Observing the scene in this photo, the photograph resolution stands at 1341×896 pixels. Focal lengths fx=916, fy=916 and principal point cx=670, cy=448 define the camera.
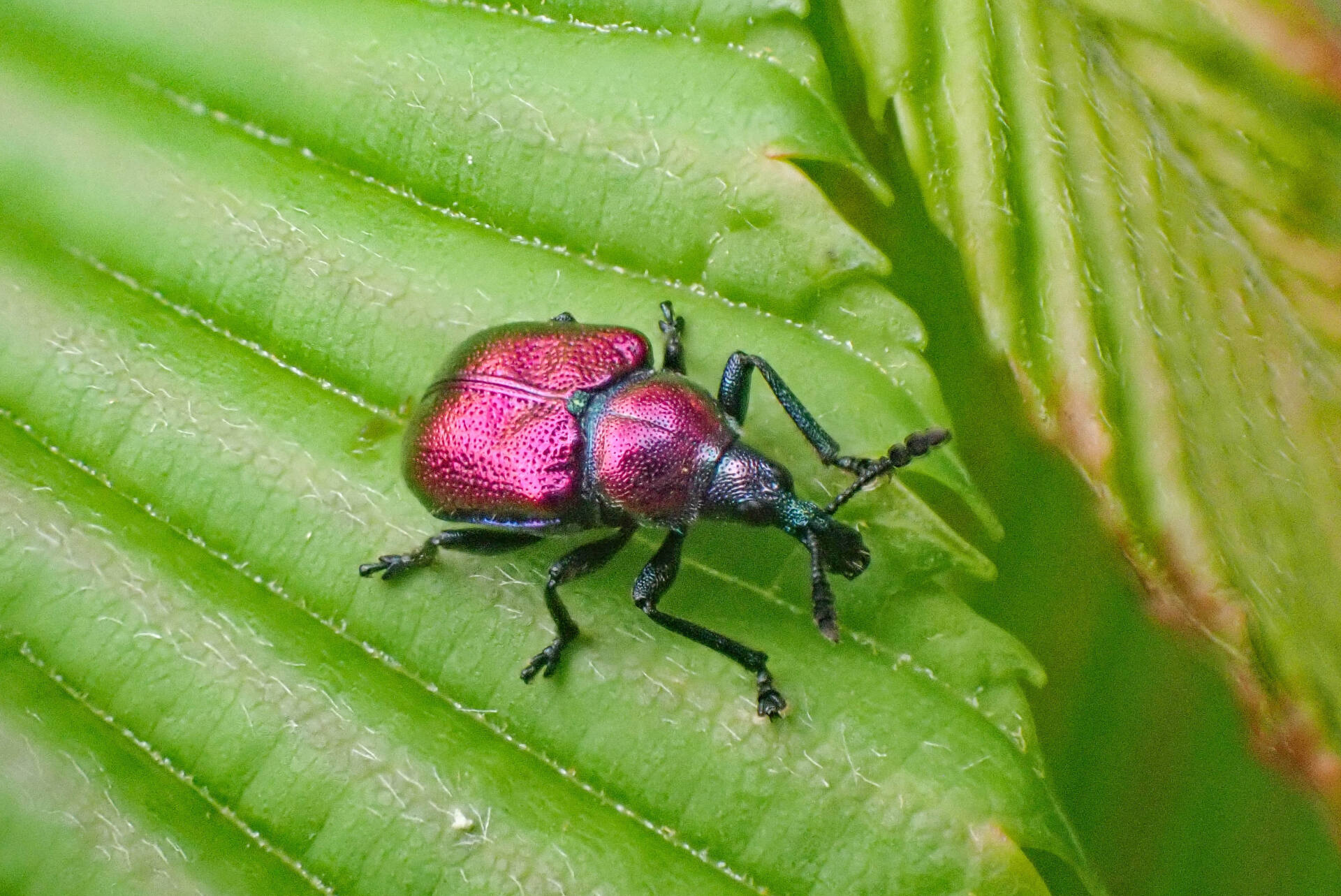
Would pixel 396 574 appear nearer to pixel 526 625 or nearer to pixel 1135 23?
pixel 526 625

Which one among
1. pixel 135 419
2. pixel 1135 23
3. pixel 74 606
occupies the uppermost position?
pixel 1135 23

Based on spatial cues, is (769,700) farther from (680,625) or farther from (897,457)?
(897,457)

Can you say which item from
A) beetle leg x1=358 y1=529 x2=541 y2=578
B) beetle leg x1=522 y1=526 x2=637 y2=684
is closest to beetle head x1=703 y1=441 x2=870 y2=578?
beetle leg x1=522 y1=526 x2=637 y2=684

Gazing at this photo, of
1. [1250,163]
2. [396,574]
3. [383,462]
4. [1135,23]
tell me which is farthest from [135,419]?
[1250,163]

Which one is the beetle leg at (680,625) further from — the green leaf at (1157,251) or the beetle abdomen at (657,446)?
the green leaf at (1157,251)

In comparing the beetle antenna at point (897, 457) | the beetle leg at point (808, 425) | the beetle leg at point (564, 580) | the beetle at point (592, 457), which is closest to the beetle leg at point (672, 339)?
the beetle at point (592, 457)

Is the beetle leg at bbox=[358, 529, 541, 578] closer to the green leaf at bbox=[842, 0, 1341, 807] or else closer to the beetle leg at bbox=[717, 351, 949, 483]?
the beetle leg at bbox=[717, 351, 949, 483]
